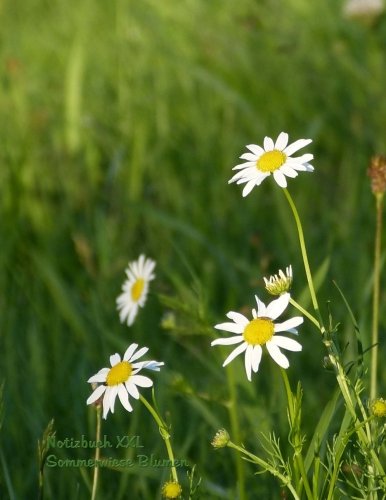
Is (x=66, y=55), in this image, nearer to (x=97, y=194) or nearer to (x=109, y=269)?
(x=97, y=194)

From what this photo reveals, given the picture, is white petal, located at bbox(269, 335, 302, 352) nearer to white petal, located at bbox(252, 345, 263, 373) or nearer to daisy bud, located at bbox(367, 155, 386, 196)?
white petal, located at bbox(252, 345, 263, 373)

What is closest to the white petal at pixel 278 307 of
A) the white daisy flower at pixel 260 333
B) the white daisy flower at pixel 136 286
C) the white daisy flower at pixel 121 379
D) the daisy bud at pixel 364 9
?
the white daisy flower at pixel 260 333

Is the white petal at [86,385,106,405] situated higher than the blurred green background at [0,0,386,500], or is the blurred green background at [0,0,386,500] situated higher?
the blurred green background at [0,0,386,500]

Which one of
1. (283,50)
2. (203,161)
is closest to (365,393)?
(203,161)

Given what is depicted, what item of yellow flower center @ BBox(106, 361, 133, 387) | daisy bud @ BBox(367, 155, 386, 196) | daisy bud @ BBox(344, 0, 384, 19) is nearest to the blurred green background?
daisy bud @ BBox(344, 0, 384, 19)

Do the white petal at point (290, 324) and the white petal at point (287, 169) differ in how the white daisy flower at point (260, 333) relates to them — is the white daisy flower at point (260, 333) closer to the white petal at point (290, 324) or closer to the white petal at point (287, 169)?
the white petal at point (290, 324)

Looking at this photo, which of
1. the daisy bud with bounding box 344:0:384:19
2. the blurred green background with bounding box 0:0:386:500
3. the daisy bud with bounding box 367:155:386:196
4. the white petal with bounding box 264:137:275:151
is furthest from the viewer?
the daisy bud with bounding box 344:0:384:19

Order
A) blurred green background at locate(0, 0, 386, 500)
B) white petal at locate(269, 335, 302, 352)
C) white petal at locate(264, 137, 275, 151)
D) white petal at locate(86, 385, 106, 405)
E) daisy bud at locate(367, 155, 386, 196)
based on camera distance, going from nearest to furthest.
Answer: white petal at locate(269, 335, 302, 352) → white petal at locate(86, 385, 106, 405) → white petal at locate(264, 137, 275, 151) → daisy bud at locate(367, 155, 386, 196) → blurred green background at locate(0, 0, 386, 500)
